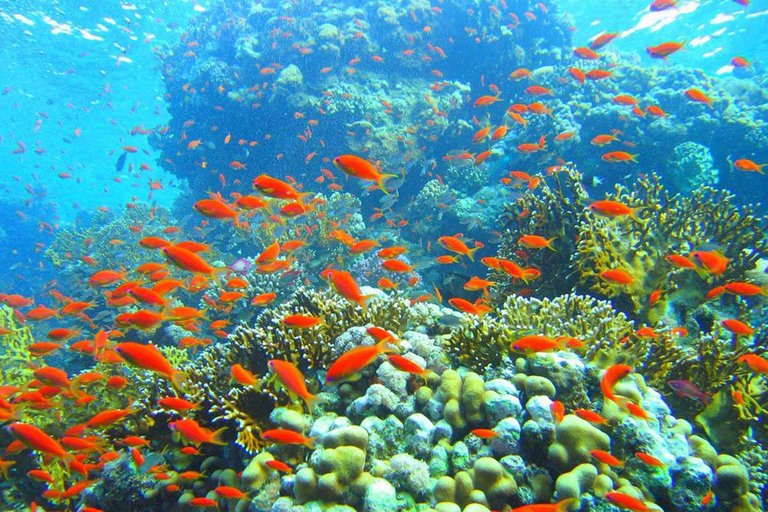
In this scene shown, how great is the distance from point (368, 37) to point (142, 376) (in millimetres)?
14870

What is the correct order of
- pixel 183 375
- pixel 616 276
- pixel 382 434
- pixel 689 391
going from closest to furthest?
pixel 382 434
pixel 689 391
pixel 183 375
pixel 616 276

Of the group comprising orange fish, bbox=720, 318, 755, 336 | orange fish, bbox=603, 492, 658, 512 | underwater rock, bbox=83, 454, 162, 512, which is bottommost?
underwater rock, bbox=83, 454, 162, 512

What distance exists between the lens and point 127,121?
41.9 m

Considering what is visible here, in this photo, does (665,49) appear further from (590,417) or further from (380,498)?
(380,498)

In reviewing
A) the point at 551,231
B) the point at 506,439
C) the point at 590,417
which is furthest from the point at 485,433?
the point at 551,231

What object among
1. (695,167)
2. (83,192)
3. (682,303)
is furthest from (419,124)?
(83,192)

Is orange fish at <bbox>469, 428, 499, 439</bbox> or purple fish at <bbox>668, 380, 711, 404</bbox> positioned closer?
orange fish at <bbox>469, 428, 499, 439</bbox>

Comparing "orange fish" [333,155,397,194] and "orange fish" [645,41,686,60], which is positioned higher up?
"orange fish" [645,41,686,60]

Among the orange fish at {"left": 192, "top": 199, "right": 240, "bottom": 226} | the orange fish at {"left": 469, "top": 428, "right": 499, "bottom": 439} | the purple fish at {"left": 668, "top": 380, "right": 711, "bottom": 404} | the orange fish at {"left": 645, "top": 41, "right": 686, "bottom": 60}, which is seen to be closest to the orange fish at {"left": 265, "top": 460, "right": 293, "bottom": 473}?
the orange fish at {"left": 469, "top": 428, "right": 499, "bottom": 439}

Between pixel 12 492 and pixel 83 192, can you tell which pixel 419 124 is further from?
pixel 83 192

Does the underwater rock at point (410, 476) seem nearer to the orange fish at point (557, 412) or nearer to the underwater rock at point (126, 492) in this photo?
the orange fish at point (557, 412)

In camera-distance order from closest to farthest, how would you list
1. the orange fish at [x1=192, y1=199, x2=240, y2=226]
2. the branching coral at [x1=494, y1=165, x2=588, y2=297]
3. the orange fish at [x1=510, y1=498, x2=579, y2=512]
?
1. the orange fish at [x1=510, y1=498, x2=579, y2=512]
2. the orange fish at [x1=192, y1=199, x2=240, y2=226]
3. the branching coral at [x1=494, y1=165, x2=588, y2=297]

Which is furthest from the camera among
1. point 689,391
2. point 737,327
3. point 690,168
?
point 690,168

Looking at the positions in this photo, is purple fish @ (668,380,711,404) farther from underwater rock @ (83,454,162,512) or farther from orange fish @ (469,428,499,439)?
underwater rock @ (83,454,162,512)
